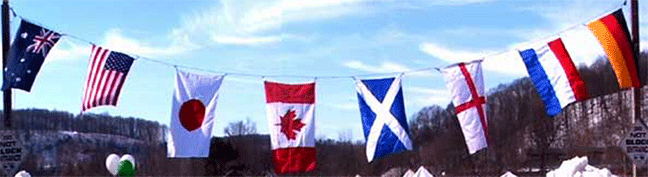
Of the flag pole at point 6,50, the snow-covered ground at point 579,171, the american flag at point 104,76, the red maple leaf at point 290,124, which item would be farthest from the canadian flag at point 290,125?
the snow-covered ground at point 579,171

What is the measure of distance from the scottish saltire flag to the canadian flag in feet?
3.66

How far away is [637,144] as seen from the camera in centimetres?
1823

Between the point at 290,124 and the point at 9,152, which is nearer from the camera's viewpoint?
the point at 9,152

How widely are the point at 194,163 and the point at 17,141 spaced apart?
9234cm

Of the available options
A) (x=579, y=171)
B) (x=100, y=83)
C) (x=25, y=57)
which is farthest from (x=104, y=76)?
(x=579, y=171)

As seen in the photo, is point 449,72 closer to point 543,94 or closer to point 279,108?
point 543,94

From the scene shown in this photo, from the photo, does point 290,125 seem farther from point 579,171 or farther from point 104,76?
point 579,171

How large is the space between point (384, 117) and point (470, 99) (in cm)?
169

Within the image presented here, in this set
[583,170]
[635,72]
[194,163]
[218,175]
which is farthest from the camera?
[194,163]

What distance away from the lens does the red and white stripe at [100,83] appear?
19688 millimetres

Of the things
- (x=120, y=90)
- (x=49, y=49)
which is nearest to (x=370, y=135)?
(x=120, y=90)

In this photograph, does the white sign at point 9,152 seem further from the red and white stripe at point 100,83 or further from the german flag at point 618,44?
the german flag at point 618,44

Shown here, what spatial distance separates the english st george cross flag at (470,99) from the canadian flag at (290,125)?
282 cm

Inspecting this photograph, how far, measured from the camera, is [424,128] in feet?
482
